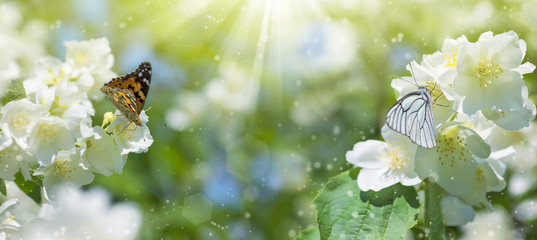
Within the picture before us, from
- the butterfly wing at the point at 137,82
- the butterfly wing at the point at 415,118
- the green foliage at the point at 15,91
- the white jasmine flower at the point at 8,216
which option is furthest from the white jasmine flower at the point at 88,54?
the butterfly wing at the point at 415,118

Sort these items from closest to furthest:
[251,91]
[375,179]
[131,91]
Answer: [375,179], [131,91], [251,91]

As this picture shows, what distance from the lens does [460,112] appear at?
3.21 feet

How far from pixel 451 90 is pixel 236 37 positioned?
74.3 inches

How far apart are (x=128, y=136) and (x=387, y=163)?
1.67 feet

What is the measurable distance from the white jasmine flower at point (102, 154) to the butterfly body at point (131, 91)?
63mm

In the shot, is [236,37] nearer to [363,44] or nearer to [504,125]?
[363,44]

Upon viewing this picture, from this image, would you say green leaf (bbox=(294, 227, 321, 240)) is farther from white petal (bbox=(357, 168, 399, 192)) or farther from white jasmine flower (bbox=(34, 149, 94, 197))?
white jasmine flower (bbox=(34, 149, 94, 197))

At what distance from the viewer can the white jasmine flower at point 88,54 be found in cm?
141

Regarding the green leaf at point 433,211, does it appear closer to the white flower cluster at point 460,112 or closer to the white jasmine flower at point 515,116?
the white flower cluster at point 460,112

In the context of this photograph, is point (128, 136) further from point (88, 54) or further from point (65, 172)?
point (88, 54)

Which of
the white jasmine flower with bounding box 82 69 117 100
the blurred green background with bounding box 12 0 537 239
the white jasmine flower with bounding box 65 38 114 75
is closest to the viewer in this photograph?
the white jasmine flower with bounding box 82 69 117 100

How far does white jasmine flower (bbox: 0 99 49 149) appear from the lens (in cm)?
98

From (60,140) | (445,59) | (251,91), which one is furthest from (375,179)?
(251,91)

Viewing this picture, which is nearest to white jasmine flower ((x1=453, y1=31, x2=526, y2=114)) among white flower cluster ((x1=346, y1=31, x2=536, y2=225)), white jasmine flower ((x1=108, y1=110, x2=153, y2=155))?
white flower cluster ((x1=346, y1=31, x2=536, y2=225))
